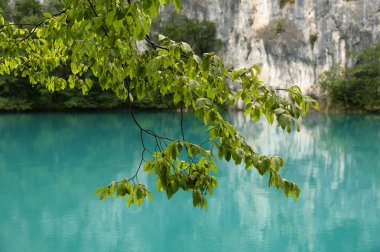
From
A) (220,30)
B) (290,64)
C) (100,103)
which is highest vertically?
(220,30)

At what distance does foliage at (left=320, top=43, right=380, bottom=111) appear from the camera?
3575 centimetres

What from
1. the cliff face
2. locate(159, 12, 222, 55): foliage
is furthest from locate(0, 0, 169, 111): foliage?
the cliff face

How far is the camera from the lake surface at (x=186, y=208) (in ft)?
25.8

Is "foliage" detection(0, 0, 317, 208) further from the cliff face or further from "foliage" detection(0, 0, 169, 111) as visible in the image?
the cliff face

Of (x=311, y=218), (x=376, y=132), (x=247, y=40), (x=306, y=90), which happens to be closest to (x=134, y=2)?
(x=311, y=218)

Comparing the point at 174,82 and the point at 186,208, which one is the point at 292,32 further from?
the point at 174,82

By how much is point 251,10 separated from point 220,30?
12.0 feet

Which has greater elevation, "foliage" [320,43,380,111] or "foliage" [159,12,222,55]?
"foliage" [159,12,222,55]

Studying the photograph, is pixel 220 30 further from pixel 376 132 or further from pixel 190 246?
pixel 190 246

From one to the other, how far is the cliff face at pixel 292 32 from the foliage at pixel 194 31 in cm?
109

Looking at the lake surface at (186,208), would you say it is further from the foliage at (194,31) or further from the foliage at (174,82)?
the foliage at (194,31)

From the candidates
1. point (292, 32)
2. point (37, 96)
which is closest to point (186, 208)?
point (37, 96)

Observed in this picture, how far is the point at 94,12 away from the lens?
6.88 feet

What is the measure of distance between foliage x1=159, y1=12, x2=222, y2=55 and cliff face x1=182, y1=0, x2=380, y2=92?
1092 mm
